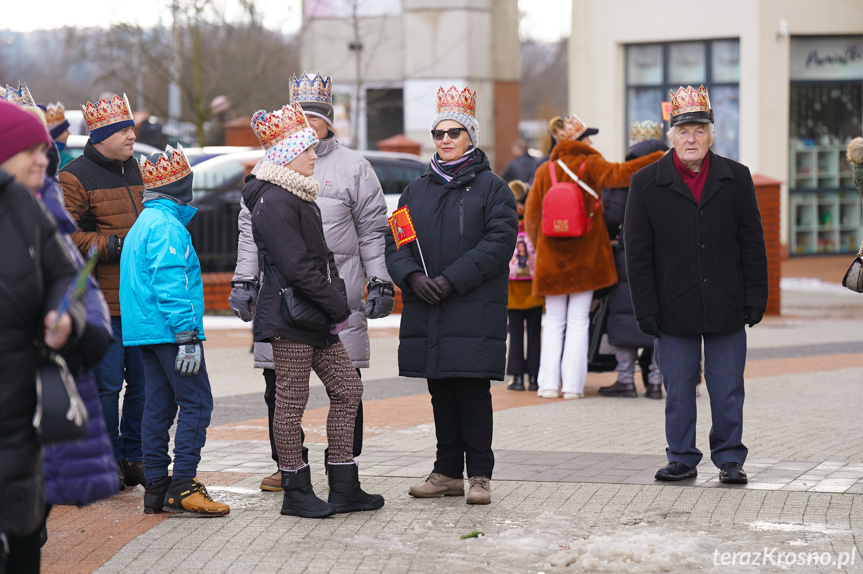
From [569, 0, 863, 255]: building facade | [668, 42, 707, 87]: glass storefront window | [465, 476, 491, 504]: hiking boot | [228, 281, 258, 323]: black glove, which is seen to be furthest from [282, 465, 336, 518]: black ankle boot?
[668, 42, 707, 87]: glass storefront window

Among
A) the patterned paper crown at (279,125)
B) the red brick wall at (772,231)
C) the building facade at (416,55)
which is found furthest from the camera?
the building facade at (416,55)

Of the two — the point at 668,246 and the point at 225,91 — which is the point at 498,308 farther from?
the point at 225,91

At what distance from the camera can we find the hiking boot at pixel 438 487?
6477mm

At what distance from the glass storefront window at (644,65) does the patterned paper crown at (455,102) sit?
20.7 metres

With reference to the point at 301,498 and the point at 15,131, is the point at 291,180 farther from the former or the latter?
the point at 15,131

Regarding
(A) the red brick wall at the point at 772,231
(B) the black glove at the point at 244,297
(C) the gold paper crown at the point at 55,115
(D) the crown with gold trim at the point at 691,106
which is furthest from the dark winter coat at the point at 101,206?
(A) the red brick wall at the point at 772,231

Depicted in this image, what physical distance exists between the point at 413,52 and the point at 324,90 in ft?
92.8

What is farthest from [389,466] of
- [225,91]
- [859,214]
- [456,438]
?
[225,91]

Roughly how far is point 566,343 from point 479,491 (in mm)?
4058

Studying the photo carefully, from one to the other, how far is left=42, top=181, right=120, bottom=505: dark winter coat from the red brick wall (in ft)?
45.2

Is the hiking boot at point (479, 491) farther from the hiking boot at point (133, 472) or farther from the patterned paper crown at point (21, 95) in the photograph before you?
the patterned paper crown at point (21, 95)

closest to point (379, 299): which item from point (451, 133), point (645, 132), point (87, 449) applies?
point (451, 133)

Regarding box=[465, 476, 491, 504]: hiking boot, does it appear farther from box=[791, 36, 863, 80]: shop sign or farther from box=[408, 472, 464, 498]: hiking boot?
box=[791, 36, 863, 80]: shop sign

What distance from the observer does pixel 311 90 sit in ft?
22.2
